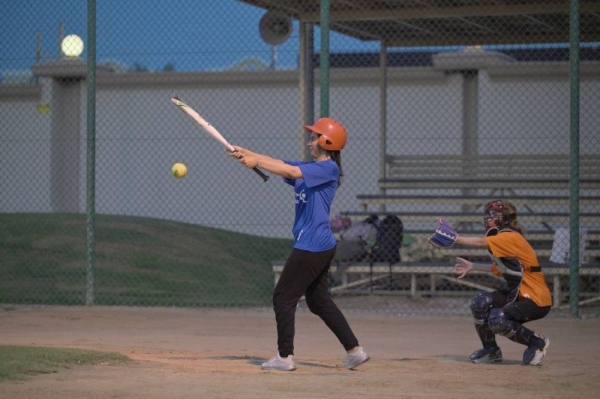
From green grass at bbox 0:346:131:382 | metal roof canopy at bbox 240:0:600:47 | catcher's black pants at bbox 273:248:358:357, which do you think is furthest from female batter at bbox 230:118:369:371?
metal roof canopy at bbox 240:0:600:47

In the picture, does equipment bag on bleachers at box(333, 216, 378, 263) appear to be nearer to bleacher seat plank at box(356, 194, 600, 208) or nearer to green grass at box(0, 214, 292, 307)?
bleacher seat plank at box(356, 194, 600, 208)

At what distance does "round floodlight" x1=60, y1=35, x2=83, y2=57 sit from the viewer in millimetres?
15570

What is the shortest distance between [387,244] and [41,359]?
21.3ft

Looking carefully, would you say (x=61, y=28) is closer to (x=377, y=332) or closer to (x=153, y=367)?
(x=377, y=332)

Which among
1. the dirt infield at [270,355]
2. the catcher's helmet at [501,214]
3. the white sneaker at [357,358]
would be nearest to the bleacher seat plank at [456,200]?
the dirt infield at [270,355]

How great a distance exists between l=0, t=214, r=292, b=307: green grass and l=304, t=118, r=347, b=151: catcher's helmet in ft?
18.6

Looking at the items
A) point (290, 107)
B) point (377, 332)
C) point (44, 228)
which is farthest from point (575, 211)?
point (290, 107)

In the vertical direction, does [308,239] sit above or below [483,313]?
above

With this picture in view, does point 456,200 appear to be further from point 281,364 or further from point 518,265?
point 281,364

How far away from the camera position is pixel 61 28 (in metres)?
14.7

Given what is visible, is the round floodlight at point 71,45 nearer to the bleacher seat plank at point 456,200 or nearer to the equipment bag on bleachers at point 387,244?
the bleacher seat plank at point 456,200

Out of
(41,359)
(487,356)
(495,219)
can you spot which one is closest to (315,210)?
(495,219)

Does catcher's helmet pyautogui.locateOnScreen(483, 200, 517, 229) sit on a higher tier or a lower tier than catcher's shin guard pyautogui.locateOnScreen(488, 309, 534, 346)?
higher

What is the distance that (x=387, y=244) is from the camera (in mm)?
13367
